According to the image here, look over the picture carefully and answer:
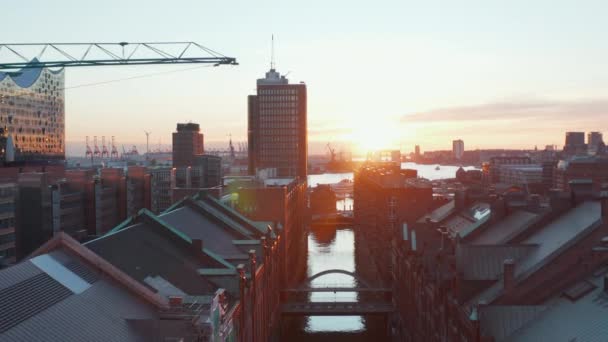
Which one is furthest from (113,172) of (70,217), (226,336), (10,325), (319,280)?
(10,325)

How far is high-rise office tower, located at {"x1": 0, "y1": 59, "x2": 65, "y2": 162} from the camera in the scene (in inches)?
5719

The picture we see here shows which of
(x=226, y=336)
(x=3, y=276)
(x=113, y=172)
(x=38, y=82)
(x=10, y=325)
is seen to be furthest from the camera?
(x=38, y=82)

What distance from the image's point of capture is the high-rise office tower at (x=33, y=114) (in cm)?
14525

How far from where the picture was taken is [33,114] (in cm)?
16188

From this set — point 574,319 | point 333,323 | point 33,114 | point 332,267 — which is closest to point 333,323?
point 333,323

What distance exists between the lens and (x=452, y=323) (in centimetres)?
3503

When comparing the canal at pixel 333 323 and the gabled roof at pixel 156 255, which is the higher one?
the gabled roof at pixel 156 255

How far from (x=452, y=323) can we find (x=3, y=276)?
77.9ft

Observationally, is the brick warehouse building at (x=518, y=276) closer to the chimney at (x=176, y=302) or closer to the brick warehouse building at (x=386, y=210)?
the chimney at (x=176, y=302)

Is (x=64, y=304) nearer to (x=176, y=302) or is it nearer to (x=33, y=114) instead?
(x=176, y=302)

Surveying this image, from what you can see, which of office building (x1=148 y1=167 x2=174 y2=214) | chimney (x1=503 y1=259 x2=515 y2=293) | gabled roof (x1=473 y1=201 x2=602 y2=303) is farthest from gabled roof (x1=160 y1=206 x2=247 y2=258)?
office building (x1=148 y1=167 x2=174 y2=214)

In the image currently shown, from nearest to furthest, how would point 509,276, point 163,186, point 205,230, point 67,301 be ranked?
point 67,301 → point 509,276 → point 205,230 → point 163,186

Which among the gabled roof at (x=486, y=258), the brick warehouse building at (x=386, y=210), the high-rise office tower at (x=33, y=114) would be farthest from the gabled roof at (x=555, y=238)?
the high-rise office tower at (x=33, y=114)

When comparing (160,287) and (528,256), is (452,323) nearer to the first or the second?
(528,256)
